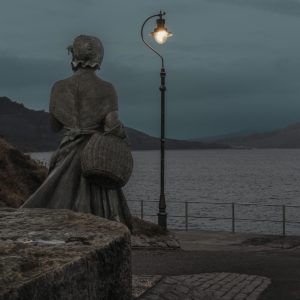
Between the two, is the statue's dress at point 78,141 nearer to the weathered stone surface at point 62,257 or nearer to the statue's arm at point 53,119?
the statue's arm at point 53,119

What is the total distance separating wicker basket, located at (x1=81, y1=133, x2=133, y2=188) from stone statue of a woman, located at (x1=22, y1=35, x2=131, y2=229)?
0.47 feet

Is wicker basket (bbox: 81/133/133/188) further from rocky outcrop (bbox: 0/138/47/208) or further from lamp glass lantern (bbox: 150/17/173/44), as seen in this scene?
lamp glass lantern (bbox: 150/17/173/44)

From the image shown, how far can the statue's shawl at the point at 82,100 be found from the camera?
7066 mm

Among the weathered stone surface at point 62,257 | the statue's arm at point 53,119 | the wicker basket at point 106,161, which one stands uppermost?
the statue's arm at point 53,119

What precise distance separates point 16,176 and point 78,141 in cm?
1548

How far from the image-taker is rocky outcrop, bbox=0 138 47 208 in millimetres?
18266

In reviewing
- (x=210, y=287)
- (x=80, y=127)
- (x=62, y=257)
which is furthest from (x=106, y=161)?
(x=62, y=257)

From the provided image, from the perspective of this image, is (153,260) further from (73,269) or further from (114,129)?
(73,269)

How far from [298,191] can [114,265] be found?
6920 cm

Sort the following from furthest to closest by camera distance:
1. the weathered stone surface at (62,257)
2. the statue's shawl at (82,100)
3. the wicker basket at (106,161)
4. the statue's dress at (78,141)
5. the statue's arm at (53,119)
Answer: the statue's arm at (53,119) → the statue's shawl at (82,100) → the statue's dress at (78,141) → the wicker basket at (106,161) → the weathered stone surface at (62,257)

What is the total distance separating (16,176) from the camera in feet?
72.0

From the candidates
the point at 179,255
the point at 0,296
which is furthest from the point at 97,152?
the point at 179,255

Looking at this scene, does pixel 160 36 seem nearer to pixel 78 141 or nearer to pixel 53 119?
pixel 53 119

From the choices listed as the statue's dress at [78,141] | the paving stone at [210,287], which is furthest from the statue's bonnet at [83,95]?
the paving stone at [210,287]
